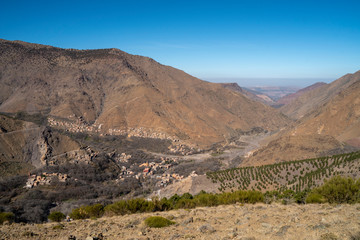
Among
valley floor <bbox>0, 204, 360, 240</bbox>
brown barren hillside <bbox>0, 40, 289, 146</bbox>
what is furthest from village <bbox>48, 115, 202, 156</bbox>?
valley floor <bbox>0, 204, 360, 240</bbox>

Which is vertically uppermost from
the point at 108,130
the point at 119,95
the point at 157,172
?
the point at 119,95

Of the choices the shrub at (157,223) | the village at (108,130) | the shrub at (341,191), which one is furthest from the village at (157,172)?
the shrub at (157,223)

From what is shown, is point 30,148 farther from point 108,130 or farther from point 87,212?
point 87,212

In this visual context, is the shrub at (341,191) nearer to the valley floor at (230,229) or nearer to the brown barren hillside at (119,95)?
the valley floor at (230,229)

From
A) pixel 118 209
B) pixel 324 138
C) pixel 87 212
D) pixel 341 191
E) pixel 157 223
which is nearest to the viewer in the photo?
pixel 157 223

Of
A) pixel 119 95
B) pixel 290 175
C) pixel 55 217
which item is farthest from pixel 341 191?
pixel 119 95

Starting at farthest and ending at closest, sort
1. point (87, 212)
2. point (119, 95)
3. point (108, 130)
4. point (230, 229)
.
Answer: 1. point (119, 95)
2. point (108, 130)
3. point (87, 212)
4. point (230, 229)
